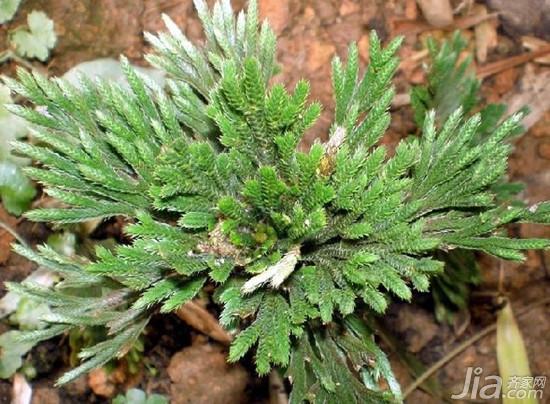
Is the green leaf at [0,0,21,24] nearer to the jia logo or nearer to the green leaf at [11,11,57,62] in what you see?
the green leaf at [11,11,57,62]

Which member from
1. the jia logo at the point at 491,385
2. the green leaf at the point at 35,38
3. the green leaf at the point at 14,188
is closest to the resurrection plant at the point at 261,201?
the green leaf at the point at 14,188

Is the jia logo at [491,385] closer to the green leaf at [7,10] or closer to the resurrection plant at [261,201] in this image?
the resurrection plant at [261,201]

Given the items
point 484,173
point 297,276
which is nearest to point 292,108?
point 297,276

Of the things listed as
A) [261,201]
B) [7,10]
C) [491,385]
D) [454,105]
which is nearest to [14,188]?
[7,10]

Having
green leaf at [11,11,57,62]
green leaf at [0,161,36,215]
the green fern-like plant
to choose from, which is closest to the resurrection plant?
the green fern-like plant

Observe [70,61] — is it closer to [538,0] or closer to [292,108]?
[292,108]
